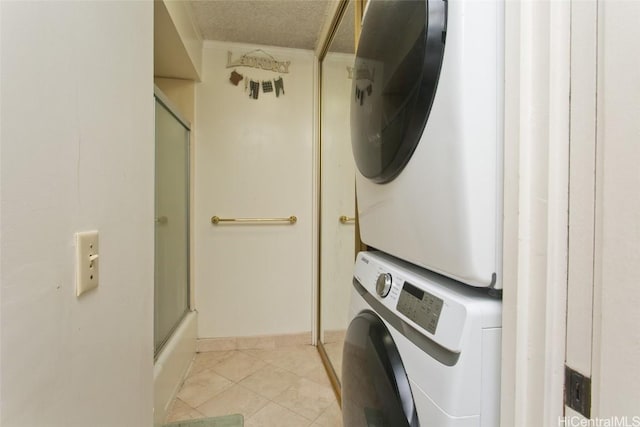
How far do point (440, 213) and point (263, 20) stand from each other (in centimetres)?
197

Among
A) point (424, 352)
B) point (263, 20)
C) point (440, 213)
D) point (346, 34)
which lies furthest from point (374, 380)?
point (263, 20)

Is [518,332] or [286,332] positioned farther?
[286,332]

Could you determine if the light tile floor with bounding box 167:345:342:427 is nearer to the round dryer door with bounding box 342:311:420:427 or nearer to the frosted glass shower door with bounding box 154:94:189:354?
the frosted glass shower door with bounding box 154:94:189:354

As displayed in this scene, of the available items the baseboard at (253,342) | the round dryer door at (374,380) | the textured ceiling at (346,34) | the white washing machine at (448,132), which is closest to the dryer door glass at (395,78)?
the white washing machine at (448,132)

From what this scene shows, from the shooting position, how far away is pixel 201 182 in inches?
84.0

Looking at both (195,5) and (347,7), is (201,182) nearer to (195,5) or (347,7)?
(195,5)

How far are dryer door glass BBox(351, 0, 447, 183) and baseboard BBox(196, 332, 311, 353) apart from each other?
1807mm

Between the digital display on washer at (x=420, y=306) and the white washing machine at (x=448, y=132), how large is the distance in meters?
0.06

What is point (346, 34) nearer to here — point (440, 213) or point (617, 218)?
point (440, 213)

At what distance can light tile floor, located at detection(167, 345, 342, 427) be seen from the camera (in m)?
1.48

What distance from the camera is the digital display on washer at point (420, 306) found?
1.70ft

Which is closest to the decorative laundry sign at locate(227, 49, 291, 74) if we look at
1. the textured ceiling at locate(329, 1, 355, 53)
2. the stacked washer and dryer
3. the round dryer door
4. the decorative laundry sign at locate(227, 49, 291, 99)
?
the decorative laundry sign at locate(227, 49, 291, 99)

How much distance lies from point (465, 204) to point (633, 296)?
22cm

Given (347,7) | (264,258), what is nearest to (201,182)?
(264,258)
